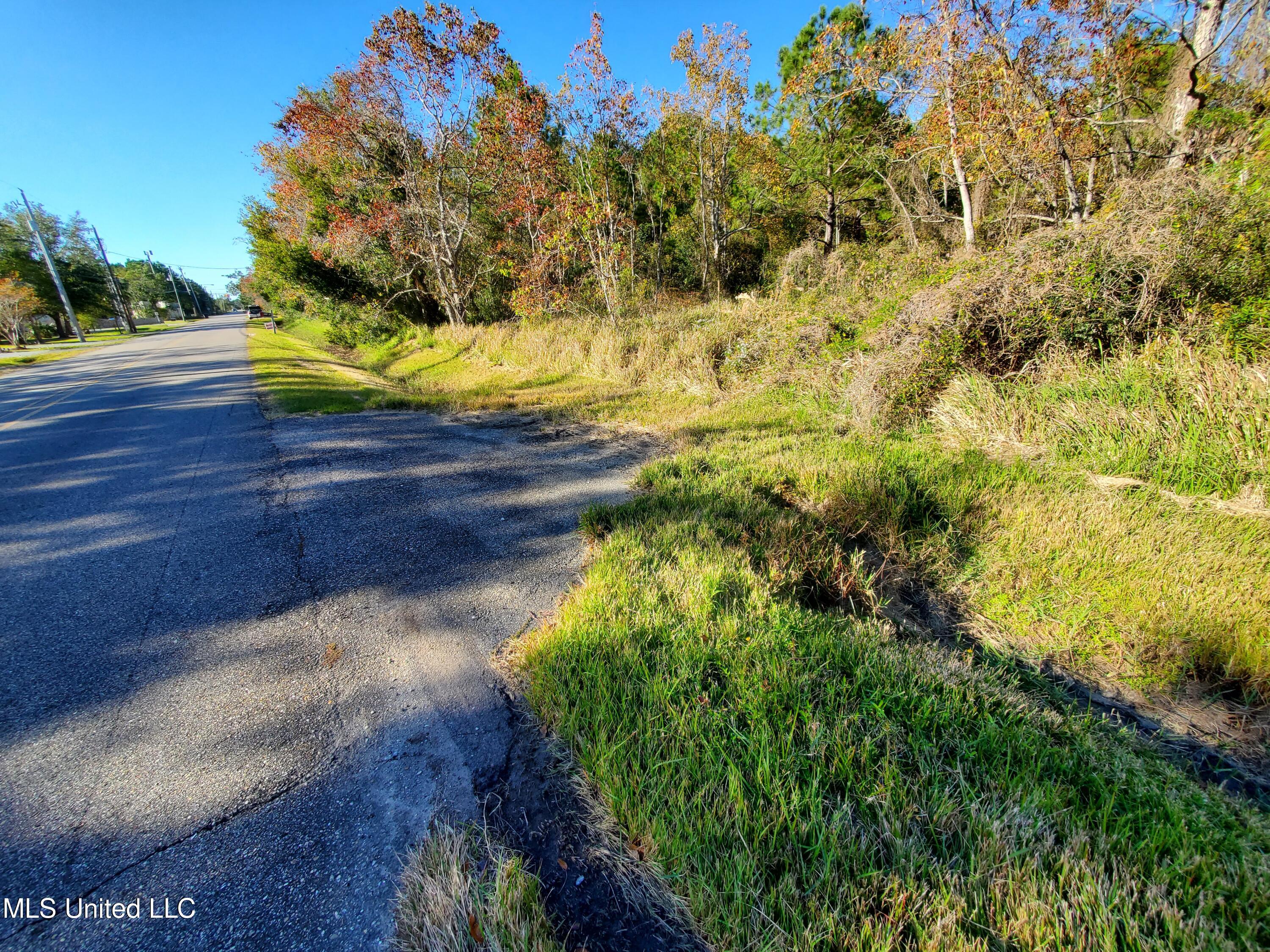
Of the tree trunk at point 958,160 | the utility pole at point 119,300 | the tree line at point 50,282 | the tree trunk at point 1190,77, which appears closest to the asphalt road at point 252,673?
the tree trunk at point 1190,77

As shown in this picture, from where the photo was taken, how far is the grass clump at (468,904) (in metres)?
1.31

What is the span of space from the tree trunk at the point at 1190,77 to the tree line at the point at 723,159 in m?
0.04

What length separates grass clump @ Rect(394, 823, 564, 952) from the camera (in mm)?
1314

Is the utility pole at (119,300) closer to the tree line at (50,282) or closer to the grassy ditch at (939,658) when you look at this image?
the tree line at (50,282)

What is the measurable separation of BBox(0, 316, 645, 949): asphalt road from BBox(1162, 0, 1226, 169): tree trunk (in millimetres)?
8258

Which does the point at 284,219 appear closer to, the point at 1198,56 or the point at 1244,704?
the point at 1198,56

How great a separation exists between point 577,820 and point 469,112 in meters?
15.6

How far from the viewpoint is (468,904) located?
1394mm

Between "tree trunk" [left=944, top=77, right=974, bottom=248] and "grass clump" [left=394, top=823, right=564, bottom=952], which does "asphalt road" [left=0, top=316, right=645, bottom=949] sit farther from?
"tree trunk" [left=944, top=77, right=974, bottom=248]

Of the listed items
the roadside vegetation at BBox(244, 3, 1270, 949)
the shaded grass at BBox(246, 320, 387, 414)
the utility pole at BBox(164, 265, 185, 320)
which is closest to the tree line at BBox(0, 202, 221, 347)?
the utility pole at BBox(164, 265, 185, 320)

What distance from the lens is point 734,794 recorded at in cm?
159

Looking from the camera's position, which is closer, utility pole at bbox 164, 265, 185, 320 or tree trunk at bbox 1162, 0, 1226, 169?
tree trunk at bbox 1162, 0, 1226, 169

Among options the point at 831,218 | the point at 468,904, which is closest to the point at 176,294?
the point at 831,218

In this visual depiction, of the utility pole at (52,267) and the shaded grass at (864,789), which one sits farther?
the utility pole at (52,267)
